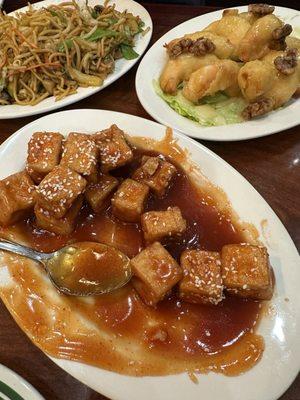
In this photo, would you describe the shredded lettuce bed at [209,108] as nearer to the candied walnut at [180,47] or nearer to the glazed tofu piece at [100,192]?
the candied walnut at [180,47]

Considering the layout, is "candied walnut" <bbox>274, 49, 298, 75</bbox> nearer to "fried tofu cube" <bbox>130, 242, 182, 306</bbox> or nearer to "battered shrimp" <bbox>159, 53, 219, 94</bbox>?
"battered shrimp" <bbox>159, 53, 219, 94</bbox>

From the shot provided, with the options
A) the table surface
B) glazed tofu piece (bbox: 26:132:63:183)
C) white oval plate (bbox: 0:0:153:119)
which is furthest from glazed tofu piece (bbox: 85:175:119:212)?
white oval plate (bbox: 0:0:153:119)

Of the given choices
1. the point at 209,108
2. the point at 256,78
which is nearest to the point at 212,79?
the point at 209,108

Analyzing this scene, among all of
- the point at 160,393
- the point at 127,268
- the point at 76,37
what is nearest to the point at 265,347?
the point at 160,393

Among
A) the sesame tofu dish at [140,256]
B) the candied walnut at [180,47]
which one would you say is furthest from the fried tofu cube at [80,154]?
the candied walnut at [180,47]

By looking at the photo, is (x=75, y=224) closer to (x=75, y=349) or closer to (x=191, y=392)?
(x=75, y=349)

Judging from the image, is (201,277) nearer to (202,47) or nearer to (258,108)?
(258,108)

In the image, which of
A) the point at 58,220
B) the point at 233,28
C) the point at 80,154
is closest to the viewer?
the point at 58,220
